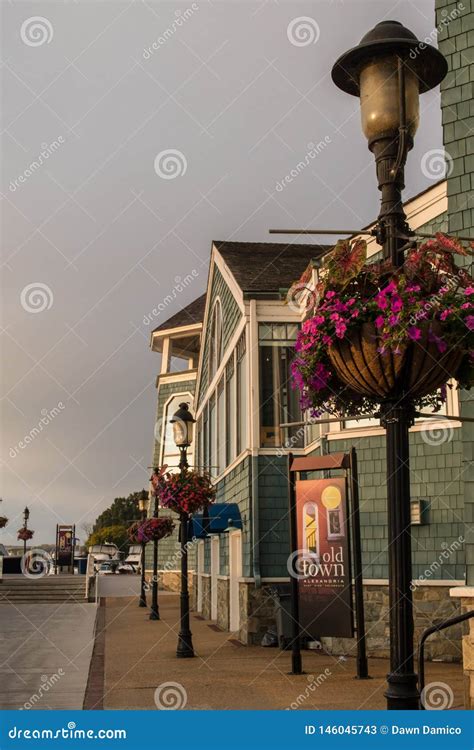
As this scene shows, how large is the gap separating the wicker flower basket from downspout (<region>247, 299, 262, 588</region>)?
12064 mm

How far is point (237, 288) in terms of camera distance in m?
18.0

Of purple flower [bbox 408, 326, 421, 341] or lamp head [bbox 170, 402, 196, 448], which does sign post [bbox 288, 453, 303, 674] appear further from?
purple flower [bbox 408, 326, 421, 341]

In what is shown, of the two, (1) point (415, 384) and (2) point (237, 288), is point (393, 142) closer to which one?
(1) point (415, 384)

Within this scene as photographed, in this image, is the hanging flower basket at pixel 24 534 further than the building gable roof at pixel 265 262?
Yes

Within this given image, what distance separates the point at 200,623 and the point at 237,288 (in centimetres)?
905

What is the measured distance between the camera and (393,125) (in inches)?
180

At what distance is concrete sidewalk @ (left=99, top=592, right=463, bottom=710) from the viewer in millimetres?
9469

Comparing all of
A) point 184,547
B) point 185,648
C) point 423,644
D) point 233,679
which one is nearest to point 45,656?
point 185,648

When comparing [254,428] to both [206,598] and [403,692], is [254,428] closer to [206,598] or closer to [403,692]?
[206,598]

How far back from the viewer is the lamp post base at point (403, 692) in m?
4.06

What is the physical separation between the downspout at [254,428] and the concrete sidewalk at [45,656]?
3.47 m

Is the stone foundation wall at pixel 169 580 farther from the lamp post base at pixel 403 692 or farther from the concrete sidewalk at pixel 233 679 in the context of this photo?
the lamp post base at pixel 403 692

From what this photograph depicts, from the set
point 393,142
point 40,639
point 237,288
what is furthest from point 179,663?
point 393,142

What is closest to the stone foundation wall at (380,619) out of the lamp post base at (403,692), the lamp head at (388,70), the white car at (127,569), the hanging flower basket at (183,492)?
the hanging flower basket at (183,492)
